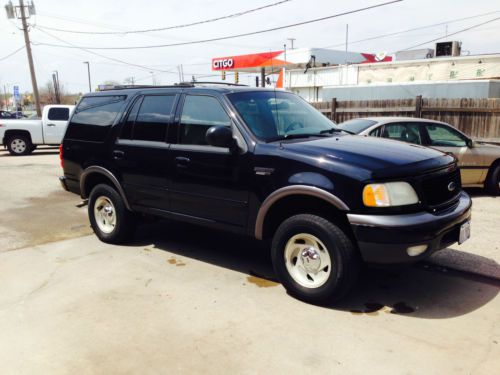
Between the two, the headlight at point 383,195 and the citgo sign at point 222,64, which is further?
the citgo sign at point 222,64

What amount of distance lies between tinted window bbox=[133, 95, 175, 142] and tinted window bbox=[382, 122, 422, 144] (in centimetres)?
436

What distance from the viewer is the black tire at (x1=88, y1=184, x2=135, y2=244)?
17.8ft

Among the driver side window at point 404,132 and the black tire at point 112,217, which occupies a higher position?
the driver side window at point 404,132

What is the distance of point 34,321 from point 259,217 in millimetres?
2085

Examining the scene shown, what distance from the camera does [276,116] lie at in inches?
178

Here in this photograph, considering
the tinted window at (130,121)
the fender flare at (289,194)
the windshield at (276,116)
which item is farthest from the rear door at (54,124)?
the fender flare at (289,194)

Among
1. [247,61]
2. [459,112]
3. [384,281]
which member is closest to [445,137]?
[459,112]

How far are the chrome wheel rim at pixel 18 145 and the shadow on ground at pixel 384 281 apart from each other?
44.1ft

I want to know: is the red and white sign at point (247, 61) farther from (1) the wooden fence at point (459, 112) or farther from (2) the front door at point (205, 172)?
(2) the front door at point (205, 172)

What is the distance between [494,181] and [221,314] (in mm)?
6730

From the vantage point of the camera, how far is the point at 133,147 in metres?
5.05

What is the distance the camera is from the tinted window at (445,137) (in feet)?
26.8

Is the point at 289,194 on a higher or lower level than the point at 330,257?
higher

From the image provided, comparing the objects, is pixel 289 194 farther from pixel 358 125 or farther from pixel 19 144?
pixel 19 144
